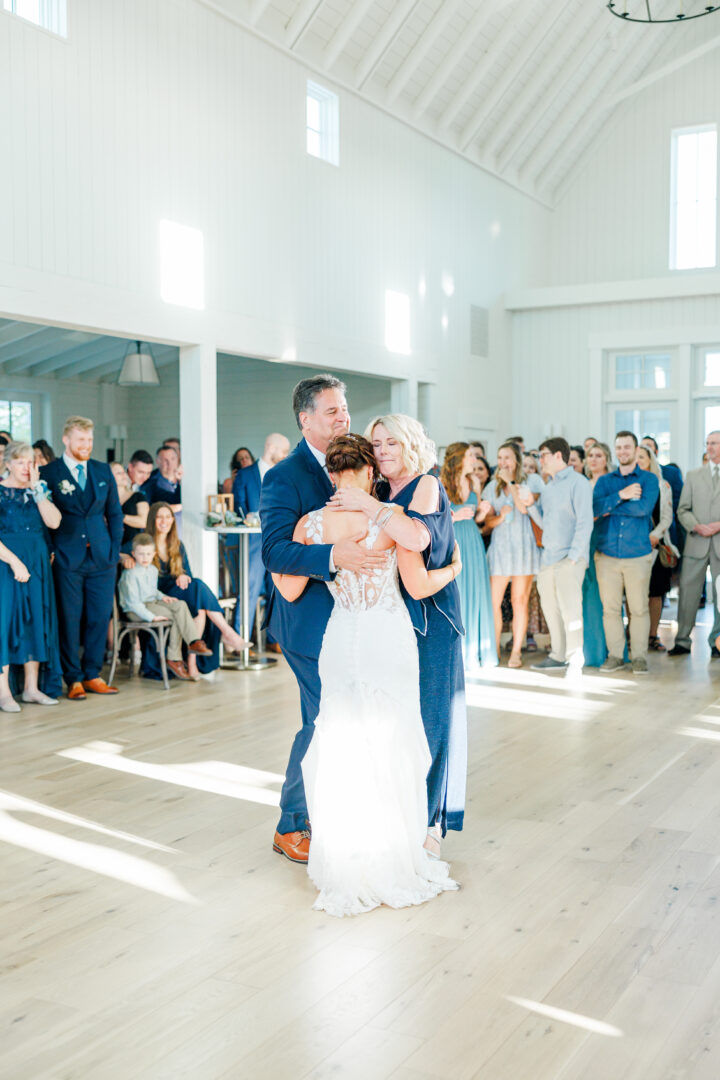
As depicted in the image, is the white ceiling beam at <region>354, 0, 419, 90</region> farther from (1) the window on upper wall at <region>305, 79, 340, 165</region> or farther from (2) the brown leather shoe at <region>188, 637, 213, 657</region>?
(2) the brown leather shoe at <region>188, 637, 213, 657</region>

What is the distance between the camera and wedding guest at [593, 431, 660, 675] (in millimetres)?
7496

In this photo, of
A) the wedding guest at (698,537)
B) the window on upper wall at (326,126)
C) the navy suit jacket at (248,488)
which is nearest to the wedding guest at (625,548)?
the wedding guest at (698,537)

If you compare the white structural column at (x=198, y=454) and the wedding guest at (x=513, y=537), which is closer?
the wedding guest at (x=513, y=537)

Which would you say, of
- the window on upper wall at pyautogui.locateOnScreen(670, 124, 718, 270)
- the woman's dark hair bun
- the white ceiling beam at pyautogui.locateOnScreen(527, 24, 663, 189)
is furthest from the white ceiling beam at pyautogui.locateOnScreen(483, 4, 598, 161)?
the woman's dark hair bun

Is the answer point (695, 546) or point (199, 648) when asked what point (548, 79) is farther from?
point (199, 648)

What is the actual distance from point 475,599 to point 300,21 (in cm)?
513

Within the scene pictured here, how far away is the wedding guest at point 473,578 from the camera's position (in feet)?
23.9

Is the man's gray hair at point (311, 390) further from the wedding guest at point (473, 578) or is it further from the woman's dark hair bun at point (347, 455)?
the wedding guest at point (473, 578)

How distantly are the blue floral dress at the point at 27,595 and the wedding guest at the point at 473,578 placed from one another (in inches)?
103

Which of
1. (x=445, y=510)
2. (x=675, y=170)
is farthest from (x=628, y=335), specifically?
(x=445, y=510)

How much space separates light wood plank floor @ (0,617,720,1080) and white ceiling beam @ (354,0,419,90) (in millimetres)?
7055

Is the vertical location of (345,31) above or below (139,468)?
above

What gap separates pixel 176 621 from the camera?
7145 millimetres

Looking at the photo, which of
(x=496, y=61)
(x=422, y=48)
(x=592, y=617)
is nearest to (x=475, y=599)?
(x=592, y=617)
